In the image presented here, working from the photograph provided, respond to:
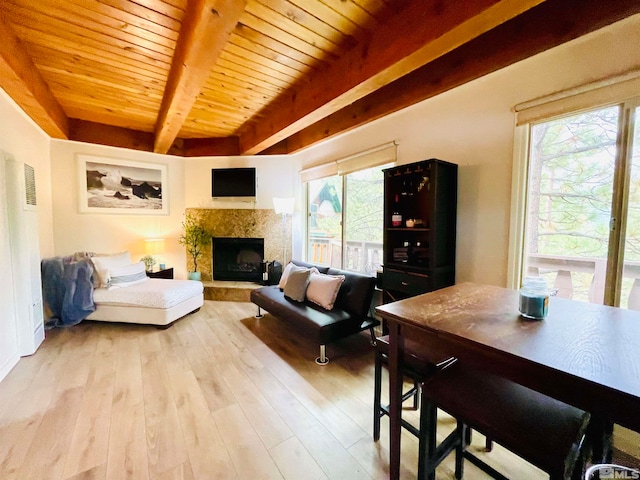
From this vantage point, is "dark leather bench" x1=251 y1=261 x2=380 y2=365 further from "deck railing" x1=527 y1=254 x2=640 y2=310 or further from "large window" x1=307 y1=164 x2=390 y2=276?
"deck railing" x1=527 y1=254 x2=640 y2=310

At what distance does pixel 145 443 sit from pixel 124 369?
1.01 m

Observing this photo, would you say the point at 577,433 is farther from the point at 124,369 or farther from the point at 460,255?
the point at 124,369

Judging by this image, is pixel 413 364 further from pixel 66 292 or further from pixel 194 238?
pixel 194 238

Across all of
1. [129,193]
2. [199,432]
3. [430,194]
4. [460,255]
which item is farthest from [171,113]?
[460,255]

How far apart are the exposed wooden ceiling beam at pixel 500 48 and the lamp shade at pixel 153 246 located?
3.47 m

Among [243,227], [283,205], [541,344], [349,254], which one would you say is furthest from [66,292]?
[541,344]

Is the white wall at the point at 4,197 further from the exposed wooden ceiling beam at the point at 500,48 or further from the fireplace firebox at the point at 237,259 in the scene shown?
the exposed wooden ceiling beam at the point at 500,48

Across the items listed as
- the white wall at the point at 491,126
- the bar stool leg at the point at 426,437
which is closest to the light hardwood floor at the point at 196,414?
the bar stool leg at the point at 426,437

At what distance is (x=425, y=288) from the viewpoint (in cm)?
224

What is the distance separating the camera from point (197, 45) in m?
1.75

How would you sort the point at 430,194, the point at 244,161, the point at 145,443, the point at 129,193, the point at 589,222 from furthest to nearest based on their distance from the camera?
the point at 244,161 → the point at 129,193 → the point at 430,194 → the point at 589,222 → the point at 145,443

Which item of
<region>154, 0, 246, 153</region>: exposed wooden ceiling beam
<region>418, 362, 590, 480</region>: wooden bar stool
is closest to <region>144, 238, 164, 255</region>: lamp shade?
<region>154, 0, 246, 153</region>: exposed wooden ceiling beam

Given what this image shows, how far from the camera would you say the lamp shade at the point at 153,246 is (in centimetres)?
416

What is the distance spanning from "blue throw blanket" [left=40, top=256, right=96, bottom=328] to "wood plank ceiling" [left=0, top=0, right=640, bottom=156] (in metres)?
1.68
